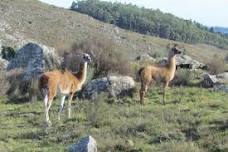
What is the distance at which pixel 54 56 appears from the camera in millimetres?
29875

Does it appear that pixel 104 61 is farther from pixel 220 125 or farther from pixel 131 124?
pixel 220 125

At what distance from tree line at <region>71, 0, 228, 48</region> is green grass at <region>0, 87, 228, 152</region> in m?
129

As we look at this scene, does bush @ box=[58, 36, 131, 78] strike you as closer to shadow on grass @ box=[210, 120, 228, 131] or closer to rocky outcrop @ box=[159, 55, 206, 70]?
rocky outcrop @ box=[159, 55, 206, 70]

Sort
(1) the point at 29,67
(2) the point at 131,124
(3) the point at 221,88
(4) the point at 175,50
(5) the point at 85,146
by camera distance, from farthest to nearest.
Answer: (1) the point at 29,67 → (3) the point at 221,88 → (4) the point at 175,50 → (2) the point at 131,124 → (5) the point at 85,146

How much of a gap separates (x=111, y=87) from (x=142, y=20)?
5422 inches

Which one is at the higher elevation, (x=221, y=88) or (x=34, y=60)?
(x=34, y=60)

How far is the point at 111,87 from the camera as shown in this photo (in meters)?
23.5

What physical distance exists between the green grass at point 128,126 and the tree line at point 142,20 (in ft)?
422

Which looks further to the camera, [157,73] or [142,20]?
[142,20]

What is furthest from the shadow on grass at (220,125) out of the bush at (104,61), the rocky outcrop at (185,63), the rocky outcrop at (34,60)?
the rocky outcrop at (185,63)

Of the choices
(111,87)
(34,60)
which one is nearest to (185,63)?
(34,60)

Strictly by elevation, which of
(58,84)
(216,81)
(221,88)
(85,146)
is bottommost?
(85,146)

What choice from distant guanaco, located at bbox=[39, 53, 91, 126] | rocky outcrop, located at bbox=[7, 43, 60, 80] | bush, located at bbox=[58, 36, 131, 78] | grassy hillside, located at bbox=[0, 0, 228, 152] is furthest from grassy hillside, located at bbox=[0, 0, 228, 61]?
distant guanaco, located at bbox=[39, 53, 91, 126]

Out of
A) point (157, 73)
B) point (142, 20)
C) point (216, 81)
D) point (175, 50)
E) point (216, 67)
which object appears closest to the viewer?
point (157, 73)
